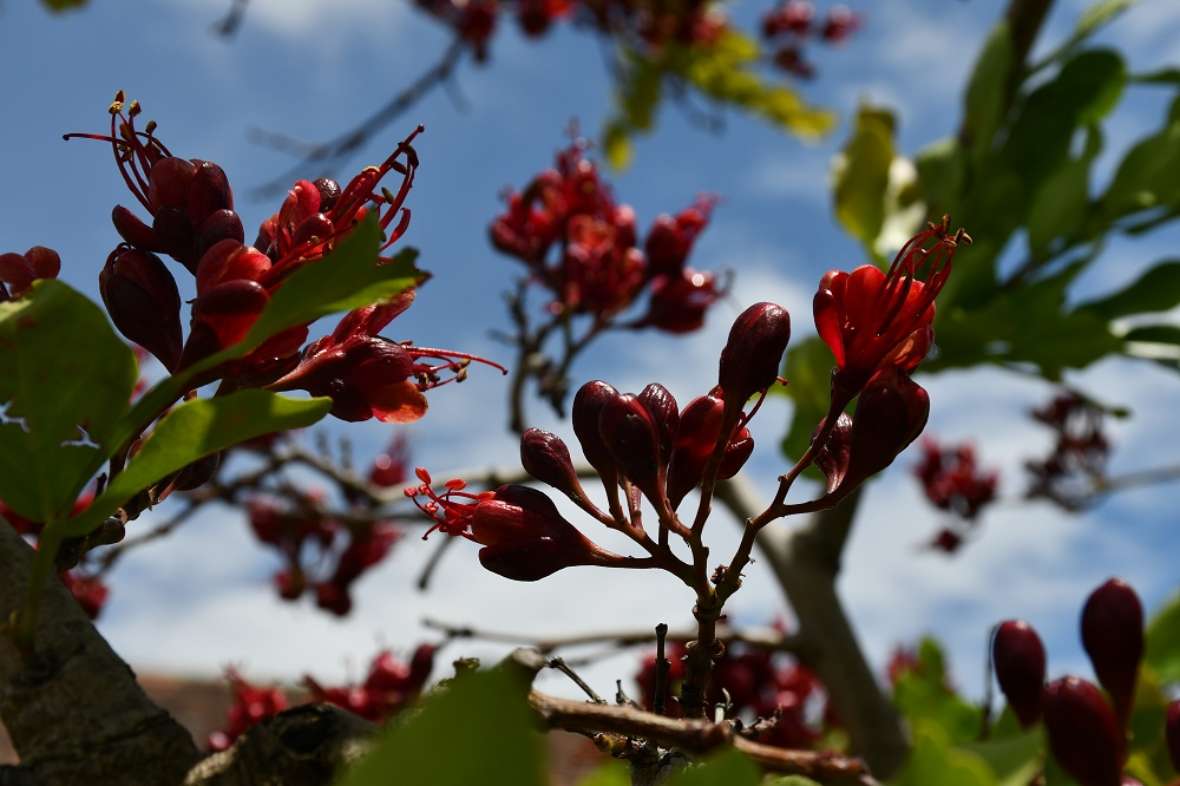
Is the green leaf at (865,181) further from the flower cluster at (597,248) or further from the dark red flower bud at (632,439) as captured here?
the dark red flower bud at (632,439)

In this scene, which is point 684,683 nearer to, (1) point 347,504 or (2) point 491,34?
(1) point 347,504

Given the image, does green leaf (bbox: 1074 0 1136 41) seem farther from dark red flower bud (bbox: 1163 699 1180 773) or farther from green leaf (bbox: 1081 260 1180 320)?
dark red flower bud (bbox: 1163 699 1180 773)

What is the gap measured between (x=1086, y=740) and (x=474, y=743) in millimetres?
599

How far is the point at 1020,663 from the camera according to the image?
1012mm

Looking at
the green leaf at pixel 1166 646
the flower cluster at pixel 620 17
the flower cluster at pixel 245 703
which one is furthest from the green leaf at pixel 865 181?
the flower cluster at pixel 620 17

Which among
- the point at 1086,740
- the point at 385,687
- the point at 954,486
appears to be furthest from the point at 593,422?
the point at 954,486

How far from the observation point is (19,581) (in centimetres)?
78

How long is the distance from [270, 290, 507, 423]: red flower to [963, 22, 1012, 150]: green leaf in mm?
1804

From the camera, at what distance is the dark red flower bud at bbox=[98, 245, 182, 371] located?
34.1 inches

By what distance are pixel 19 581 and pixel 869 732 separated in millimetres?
1610

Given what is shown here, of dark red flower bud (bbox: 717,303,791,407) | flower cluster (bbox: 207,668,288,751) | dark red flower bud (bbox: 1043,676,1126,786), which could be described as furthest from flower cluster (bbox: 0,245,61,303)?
flower cluster (bbox: 207,668,288,751)

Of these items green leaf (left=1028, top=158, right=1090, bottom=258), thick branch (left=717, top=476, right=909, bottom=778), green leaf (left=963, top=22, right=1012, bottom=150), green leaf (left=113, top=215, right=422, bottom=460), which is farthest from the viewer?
green leaf (left=963, top=22, right=1012, bottom=150)

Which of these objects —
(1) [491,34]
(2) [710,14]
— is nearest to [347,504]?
(1) [491,34]

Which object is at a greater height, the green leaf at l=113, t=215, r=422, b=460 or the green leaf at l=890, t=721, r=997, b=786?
the green leaf at l=113, t=215, r=422, b=460
